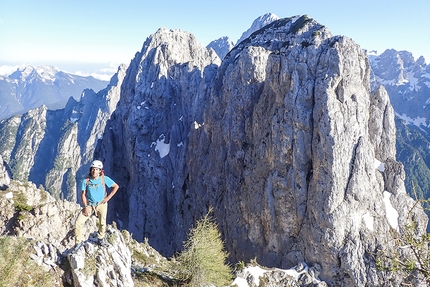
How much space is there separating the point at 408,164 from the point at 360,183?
201 metres

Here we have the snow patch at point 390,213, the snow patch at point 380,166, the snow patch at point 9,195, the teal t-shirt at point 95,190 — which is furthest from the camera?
the snow patch at point 380,166

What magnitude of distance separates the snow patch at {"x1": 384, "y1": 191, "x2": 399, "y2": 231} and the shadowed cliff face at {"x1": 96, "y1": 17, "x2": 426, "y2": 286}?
0.37 meters

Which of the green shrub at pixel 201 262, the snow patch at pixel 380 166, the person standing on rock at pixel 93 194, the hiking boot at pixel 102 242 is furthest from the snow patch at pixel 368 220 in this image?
the person standing on rock at pixel 93 194

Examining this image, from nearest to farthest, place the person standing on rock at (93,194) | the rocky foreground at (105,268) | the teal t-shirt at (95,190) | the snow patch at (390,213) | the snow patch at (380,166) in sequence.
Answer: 1. the rocky foreground at (105,268)
2. the person standing on rock at (93,194)
3. the teal t-shirt at (95,190)
4. the snow patch at (390,213)
5. the snow patch at (380,166)

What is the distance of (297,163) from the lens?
39.1 meters

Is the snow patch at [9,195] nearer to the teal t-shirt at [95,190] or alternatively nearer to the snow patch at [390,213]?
the teal t-shirt at [95,190]

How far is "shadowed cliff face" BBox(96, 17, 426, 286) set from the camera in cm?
3556

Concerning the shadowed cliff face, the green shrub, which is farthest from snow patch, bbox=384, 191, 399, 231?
the green shrub

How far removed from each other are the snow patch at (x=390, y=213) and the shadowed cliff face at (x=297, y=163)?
1.23ft

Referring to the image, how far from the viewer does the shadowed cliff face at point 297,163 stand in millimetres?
35562

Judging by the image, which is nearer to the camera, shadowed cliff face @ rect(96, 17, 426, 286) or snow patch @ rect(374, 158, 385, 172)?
shadowed cliff face @ rect(96, 17, 426, 286)

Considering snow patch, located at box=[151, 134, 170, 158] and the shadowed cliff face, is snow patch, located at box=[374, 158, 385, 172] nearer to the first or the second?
the shadowed cliff face

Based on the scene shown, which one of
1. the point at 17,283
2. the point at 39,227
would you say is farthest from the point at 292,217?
the point at 39,227

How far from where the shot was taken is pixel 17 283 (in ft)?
42.0
